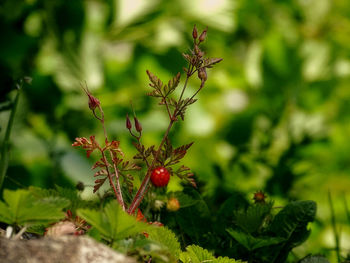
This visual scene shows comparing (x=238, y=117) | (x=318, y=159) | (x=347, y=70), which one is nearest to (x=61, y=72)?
(x=238, y=117)

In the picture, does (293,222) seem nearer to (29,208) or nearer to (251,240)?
(251,240)

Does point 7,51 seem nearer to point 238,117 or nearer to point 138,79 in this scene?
point 138,79

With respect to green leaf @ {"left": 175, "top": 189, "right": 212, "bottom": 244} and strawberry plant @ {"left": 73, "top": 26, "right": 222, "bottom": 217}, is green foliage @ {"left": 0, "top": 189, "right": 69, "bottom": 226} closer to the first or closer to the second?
strawberry plant @ {"left": 73, "top": 26, "right": 222, "bottom": 217}

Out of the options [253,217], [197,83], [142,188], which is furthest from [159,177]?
[197,83]

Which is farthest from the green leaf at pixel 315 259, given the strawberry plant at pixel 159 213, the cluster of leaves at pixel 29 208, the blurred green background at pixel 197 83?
the blurred green background at pixel 197 83

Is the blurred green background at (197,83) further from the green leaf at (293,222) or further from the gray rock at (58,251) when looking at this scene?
the gray rock at (58,251)

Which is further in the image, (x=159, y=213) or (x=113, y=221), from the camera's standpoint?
(x=159, y=213)

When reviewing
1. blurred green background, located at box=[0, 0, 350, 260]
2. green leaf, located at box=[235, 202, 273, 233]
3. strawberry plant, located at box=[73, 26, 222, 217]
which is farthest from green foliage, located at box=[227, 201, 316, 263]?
blurred green background, located at box=[0, 0, 350, 260]
